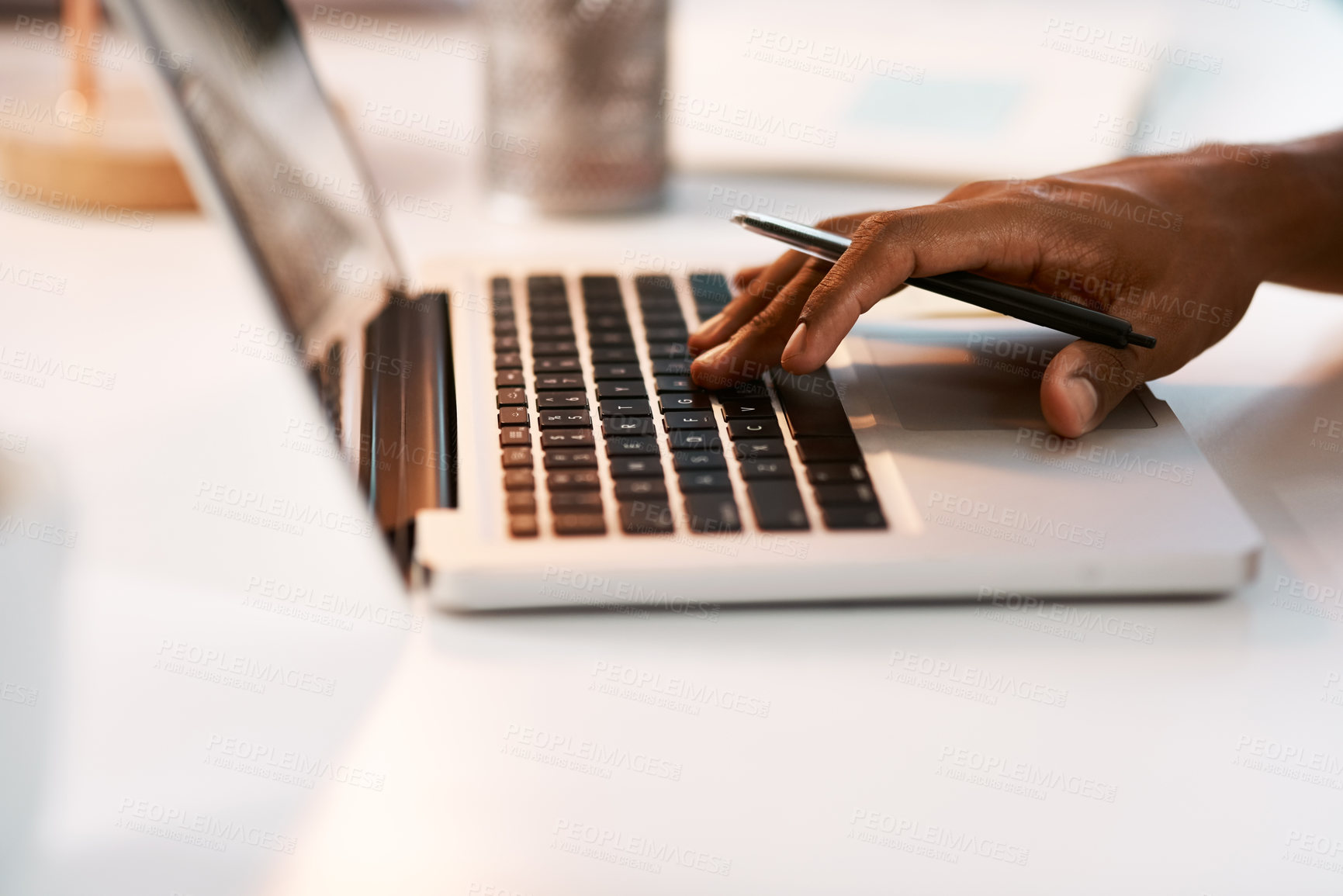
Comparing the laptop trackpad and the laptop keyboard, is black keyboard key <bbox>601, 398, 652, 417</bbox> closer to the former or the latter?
the laptop keyboard

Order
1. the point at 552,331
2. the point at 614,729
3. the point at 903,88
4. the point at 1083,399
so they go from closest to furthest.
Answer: the point at 614,729, the point at 1083,399, the point at 552,331, the point at 903,88

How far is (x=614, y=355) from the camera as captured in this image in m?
0.57

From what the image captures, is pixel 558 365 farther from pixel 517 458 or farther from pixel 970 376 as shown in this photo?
pixel 970 376

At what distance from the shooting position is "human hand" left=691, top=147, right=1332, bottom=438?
0.52 m

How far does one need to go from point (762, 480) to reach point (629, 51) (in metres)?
0.47

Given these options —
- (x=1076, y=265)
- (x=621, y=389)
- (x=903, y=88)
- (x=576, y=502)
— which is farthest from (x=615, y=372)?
(x=903, y=88)

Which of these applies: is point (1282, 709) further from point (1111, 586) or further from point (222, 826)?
point (222, 826)

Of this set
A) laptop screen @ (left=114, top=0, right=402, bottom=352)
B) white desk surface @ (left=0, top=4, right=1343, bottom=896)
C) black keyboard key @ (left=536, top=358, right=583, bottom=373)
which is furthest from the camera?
black keyboard key @ (left=536, top=358, right=583, bottom=373)

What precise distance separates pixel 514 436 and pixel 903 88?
77 cm

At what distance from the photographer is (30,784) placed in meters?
0.38

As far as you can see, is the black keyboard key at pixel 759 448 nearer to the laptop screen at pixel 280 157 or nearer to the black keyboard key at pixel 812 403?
the black keyboard key at pixel 812 403

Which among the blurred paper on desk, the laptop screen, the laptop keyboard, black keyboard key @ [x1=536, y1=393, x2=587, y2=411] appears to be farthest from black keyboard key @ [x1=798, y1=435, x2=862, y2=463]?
the blurred paper on desk

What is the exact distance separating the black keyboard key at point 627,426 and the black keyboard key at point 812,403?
0.21 ft

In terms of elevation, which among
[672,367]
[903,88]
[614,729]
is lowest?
[614,729]
